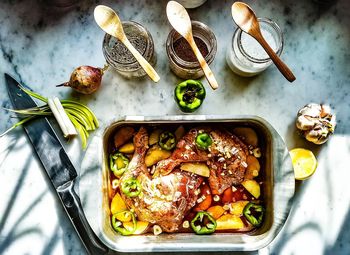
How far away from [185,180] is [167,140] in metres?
0.19

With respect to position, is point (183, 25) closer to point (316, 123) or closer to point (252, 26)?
point (252, 26)

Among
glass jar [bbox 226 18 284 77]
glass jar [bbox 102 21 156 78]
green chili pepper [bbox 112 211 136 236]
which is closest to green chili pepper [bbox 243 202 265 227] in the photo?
green chili pepper [bbox 112 211 136 236]

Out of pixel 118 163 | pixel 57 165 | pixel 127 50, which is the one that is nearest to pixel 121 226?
pixel 118 163

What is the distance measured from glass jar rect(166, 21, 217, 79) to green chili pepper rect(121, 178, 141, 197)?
1.71ft

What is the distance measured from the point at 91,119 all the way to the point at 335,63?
114cm

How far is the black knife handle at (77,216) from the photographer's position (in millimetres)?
2166

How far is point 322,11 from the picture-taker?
2.31 meters

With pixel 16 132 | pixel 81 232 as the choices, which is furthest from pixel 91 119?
pixel 81 232

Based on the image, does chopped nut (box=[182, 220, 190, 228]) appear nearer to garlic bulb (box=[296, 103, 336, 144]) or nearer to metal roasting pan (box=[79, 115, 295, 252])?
metal roasting pan (box=[79, 115, 295, 252])

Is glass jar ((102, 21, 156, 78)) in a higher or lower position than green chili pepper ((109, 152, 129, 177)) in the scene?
higher

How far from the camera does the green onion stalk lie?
2.22 meters

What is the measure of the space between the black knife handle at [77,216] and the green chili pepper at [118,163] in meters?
0.20

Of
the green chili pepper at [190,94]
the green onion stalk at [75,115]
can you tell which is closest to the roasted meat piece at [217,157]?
the green chili pepper at [190,94]

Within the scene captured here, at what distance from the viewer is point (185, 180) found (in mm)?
2150
